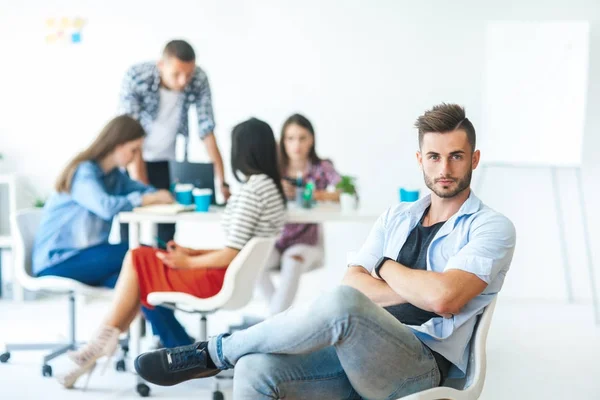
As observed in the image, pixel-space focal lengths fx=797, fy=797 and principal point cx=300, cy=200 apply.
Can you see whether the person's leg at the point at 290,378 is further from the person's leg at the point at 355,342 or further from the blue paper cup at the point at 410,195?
the blue paper cup at the point at 410,195

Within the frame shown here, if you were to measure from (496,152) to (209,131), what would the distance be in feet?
5.82

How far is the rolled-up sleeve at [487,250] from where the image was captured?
6.36ft

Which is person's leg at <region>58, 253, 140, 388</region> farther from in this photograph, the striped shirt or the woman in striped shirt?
the striped shirt

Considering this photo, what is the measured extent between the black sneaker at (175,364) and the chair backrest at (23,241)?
1.75 meters

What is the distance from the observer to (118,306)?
10.2ft

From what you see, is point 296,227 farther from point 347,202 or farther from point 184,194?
point 184,194

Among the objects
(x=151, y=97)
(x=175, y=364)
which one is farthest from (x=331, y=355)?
(x=151, y=97)

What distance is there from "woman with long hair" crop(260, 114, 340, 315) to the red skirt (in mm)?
841

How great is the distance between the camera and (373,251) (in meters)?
2.23

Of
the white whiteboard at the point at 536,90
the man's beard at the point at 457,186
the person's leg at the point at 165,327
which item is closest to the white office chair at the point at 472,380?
the man's beard at the point at 457,186

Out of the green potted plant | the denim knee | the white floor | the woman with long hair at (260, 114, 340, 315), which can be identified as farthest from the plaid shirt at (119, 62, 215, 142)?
the denim knee

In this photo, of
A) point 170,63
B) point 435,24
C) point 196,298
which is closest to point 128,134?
point 170,63

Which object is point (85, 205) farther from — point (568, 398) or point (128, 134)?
point (568, 398)

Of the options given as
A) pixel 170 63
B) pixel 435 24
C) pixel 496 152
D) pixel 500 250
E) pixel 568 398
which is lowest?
pixel 568 398
